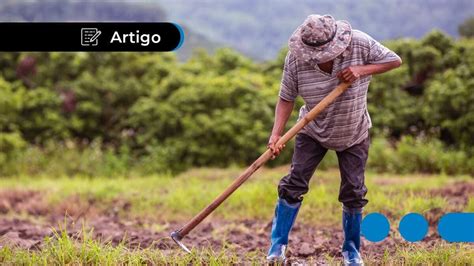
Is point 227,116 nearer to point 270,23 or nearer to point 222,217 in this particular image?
point 222,217

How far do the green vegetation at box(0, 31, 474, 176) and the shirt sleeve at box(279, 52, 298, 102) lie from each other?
18.8 feet

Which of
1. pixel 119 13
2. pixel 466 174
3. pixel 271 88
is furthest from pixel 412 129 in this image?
pixel 119 13

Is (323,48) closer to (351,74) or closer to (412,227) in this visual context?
(351,74)

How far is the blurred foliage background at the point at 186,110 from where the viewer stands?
10062mm

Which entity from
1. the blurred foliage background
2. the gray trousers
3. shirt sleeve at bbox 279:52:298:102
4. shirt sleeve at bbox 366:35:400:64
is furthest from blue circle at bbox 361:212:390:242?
the blurred foliage background

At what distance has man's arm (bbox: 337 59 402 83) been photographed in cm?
373

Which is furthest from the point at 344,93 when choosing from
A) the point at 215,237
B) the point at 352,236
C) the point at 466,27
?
the point at 466,27

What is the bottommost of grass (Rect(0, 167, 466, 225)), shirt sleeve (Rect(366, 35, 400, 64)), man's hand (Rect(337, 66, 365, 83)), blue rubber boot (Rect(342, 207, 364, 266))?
grass (Rect(0, 167, 466, 225))

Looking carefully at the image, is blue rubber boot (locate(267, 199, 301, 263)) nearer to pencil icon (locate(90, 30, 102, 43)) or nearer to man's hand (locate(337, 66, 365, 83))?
man's hand (locate(337, 66, 365, 83))

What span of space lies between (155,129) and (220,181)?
225cm

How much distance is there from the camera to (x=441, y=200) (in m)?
6.38

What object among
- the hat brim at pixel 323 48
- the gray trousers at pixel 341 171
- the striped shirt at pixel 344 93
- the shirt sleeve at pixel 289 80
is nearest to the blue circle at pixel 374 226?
the gray trousers at pixel 341 171

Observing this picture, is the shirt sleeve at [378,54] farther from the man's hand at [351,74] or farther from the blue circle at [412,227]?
the blue circle at [412,227]

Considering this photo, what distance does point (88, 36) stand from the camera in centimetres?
500
